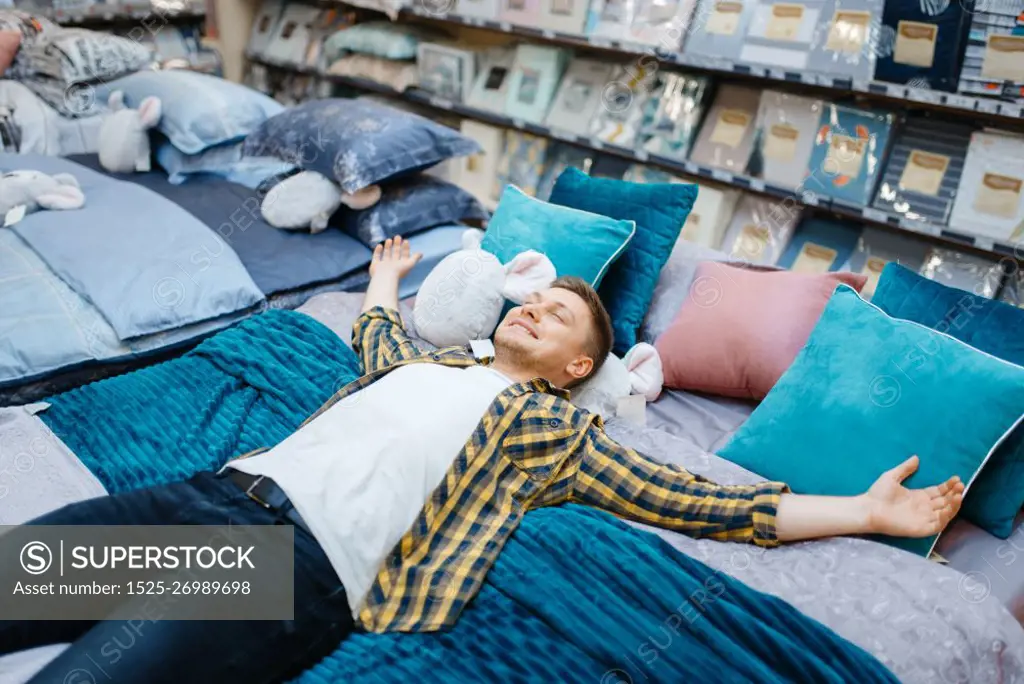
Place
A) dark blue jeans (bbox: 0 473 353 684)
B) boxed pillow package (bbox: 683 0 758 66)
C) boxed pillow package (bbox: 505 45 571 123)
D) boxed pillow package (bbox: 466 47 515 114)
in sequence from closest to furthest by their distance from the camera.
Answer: dark blue jeans (bbox: 0 473 353 684)
boxed pillow package (bbox: 683 0 758 66)
boxed pillow package (bbox: 505 45 571 123)
boxed pillow package (bbox: 466 47 515 114)

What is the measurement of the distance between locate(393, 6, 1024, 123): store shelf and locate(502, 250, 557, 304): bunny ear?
133 cm

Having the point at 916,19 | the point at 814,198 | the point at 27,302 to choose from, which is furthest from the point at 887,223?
the point at 27,302

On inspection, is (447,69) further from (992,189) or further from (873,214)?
(992,189)

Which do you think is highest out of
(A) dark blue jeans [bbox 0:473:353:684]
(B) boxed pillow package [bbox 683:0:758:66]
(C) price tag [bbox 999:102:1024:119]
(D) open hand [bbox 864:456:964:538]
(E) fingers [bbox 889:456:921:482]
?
(B) boxed pillow package [bbox 683:0:758:66]

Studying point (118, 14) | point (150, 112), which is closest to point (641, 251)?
point (150, 112)

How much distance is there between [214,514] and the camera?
46.7 inches

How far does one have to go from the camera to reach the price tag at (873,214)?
2.57 meters

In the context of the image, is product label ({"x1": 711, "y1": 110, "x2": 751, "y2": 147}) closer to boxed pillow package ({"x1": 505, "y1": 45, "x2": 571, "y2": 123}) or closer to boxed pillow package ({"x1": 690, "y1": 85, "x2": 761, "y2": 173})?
A: boxed pillow package ({"x1": 690, "y1": 85, "x2": 761, "y2": 173})

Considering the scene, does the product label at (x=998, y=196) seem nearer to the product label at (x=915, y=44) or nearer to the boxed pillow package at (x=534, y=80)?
the product label at (x=915, y=44)

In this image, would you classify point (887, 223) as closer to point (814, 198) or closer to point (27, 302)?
point (814, 198)

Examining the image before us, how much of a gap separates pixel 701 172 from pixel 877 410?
1.73 metres

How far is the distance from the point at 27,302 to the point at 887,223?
8.33 feet

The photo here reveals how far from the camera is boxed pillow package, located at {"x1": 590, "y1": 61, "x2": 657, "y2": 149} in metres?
3.13

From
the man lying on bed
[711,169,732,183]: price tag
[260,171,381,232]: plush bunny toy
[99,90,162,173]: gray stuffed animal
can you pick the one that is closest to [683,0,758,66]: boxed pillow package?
[711,169,732,183]: price tag
